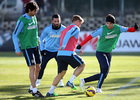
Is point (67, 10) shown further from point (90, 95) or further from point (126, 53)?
point (90, 95)

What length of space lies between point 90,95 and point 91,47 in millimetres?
18525

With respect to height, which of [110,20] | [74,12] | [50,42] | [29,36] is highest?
[110,20]

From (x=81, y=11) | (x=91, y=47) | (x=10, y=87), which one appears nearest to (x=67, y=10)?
(x=81, y=11)

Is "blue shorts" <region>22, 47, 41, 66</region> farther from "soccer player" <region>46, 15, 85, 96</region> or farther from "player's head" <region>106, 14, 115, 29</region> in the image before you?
"player's head" <region>106, 14, 115, 29</region>

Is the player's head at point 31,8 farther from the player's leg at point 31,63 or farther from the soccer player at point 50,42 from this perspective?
the soccer player at point 50,42

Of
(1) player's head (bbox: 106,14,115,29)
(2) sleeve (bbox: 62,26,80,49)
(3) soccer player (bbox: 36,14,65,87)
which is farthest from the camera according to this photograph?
(3) soccer player (bbox: 36,14,65,87)

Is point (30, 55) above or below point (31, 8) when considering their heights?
below

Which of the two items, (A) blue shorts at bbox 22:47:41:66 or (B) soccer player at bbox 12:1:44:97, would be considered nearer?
(B) soccer player at bbox 12:1:44:97

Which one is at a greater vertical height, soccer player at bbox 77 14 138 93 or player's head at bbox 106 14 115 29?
player's head at bbox 106 14 115 29

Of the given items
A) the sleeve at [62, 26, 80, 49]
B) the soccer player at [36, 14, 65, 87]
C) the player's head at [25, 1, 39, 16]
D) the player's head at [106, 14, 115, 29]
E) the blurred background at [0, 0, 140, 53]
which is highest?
the player's head at [25, 1, 39, 16]

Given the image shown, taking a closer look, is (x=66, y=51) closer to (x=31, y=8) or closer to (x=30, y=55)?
(x=30, y=55)

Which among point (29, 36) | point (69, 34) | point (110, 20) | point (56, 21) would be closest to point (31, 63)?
point (29, 36)

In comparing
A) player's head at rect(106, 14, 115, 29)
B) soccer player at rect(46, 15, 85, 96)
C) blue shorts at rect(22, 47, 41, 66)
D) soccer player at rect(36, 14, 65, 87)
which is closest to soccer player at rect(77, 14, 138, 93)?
player's head at rect(106, 14, 115, 29)

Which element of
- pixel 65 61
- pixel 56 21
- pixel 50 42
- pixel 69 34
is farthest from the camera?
pixel 50 42
